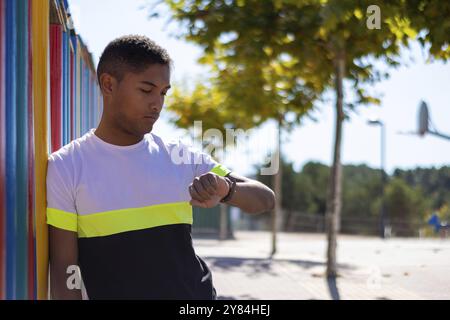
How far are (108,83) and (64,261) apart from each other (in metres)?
0.66

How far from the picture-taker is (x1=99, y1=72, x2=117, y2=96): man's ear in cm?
249

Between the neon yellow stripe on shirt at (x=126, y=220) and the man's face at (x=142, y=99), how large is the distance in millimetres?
283

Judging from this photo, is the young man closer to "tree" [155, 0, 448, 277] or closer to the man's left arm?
the man's left arm

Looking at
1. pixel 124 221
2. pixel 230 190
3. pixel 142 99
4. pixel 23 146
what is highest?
pixel 142 99

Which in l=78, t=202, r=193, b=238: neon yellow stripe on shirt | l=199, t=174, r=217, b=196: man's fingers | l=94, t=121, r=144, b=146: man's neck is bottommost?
l=78, t=202, r=193, b=238: neon yellow stripe on shirt

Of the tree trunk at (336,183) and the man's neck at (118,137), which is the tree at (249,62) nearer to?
the tree trunk at (336,183)

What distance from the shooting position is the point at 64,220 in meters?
2.28

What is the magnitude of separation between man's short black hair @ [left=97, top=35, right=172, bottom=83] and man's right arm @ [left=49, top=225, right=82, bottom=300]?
0.59 meters

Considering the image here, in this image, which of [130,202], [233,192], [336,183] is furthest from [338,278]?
[130,202]

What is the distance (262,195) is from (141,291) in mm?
550

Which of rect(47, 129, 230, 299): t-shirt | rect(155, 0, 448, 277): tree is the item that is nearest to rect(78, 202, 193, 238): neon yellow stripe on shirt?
rect(47, 129, 230, 299): t-shirt

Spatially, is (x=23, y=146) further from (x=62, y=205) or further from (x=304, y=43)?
(x=304, y=43)

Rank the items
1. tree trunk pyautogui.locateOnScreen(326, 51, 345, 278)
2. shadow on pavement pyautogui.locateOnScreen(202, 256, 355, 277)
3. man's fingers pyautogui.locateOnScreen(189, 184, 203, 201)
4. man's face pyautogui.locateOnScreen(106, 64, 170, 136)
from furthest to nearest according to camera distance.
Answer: shadow on pavement pyautogui.locateOnScreen(202, 256, 355, 277) → tree trunk pyautogui.locateOnScreen(326, 51, 345, 278) → man's face pyautogui.locateOnScreen(106, 64, 170, 136) → man's fingers pyautogui.locateOnScreen(189, 184, 203, 201)
